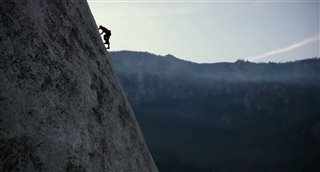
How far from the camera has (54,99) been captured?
6.51 feet

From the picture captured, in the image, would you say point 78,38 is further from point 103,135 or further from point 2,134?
point 2,134

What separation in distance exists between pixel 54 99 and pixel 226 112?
90.3 m

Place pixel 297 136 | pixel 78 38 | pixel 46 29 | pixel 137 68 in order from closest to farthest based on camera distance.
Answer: pixel 46 29, pixel 78 38, pixel 297 136, pixel 137 68

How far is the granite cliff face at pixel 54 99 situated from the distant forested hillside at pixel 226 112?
57204 millimetres

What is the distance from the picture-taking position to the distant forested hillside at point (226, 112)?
63.8 m

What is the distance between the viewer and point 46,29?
2.22 m

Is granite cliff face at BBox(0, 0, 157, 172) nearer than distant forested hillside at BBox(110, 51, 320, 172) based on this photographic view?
Yes

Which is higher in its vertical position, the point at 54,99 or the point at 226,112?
the point at 54,99

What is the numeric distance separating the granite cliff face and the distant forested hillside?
188 feet

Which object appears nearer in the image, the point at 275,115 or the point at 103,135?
the point at 103,135

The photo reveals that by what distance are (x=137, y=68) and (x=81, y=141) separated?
10122cm

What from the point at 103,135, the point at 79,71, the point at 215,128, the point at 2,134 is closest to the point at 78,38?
the point at 79,71

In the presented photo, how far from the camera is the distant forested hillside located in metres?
63.8

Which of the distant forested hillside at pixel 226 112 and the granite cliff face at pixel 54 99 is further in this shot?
the distant forested hillside at pixel 226 112
